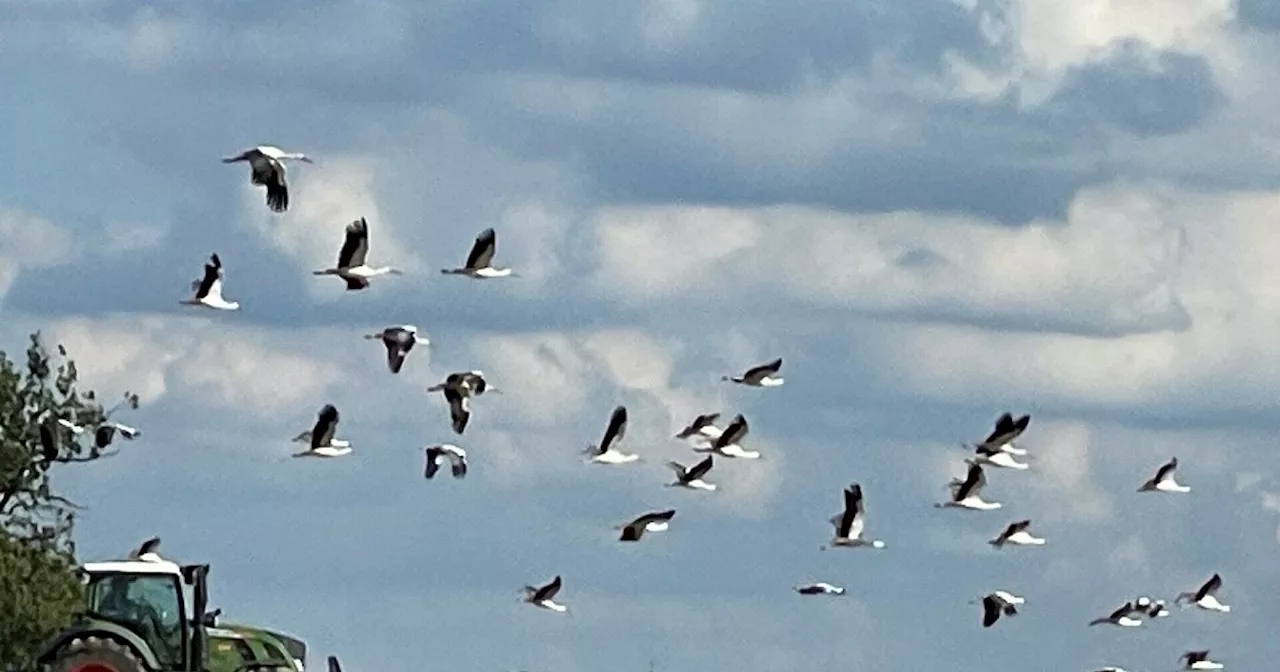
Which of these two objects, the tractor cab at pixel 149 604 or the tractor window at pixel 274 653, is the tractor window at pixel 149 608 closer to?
the tractor cab at pixel 149 604

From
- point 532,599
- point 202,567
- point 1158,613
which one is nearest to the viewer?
point 202,567

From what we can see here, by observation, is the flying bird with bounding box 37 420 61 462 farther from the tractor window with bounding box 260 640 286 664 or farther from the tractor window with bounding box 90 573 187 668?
the tractor window with bounding box 90 573 187 668

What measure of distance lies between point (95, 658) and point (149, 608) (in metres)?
4.04

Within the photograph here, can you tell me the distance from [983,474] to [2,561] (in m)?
13.4

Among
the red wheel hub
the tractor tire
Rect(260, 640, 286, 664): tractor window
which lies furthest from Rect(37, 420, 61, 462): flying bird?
the red wheel hub

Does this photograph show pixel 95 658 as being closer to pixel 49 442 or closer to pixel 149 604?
pixel 149 604

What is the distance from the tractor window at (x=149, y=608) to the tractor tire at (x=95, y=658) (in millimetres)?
2998

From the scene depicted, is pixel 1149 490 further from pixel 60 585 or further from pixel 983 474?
pixel 60 585

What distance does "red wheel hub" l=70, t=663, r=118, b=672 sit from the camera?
166 feet

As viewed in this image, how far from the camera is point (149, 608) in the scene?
54875mm

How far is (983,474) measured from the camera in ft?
227

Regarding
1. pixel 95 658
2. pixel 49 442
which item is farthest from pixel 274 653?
pixel 95 658

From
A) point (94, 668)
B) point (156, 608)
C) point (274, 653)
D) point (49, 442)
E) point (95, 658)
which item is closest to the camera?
point (94, 668)

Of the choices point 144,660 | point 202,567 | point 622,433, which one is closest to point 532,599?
point 622,433
